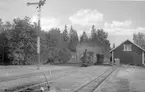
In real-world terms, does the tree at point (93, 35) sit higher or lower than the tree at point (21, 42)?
higher

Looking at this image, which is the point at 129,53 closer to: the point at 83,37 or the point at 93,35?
the point at 93,35

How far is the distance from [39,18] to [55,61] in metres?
30.3

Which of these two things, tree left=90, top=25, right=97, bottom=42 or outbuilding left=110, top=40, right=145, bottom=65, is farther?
tree left=90, top=25, right=97, bottom=42

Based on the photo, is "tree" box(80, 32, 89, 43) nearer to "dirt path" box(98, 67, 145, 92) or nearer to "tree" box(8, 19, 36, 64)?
"tree" box(8, 19, 36, 64)

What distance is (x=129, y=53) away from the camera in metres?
47.4

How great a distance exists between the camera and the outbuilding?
153 feet

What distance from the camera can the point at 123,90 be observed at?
13.2 metres

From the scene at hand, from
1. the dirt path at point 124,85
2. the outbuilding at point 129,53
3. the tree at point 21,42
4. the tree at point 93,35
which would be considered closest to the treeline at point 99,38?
the tree at point 93,35

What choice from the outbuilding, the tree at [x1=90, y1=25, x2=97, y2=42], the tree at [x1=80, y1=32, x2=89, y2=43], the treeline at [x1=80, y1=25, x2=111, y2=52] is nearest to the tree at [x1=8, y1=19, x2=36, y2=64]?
the outbuilding

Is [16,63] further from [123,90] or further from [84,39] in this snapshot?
[84,39]

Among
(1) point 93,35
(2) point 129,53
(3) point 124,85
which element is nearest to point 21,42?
(2) point 129,53

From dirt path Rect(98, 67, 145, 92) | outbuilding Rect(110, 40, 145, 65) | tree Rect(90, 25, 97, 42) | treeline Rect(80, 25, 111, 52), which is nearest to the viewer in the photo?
dirt path Rect(98, 67, 145, 92)

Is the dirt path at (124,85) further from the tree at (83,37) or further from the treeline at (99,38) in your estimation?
the tree at (83,37)

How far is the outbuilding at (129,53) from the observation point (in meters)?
46.6
